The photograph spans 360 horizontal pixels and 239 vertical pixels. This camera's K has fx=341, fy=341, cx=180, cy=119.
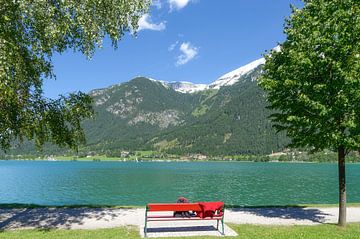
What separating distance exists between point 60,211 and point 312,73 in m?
18.1

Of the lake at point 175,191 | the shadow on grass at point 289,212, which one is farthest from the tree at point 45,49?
the lake at point 175,191

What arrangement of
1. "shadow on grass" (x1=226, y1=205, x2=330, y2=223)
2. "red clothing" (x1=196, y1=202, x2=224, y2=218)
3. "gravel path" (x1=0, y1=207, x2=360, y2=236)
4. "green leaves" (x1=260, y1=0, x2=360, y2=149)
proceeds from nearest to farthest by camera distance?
"red clothing" (x1=196, y1=202, x2=224, y2=218) < "green leaves" (x1=260, y1=0, x2=360, y2=149) < "gravel path" (x1=0, y1=207, x2=360, y2=236) < "shadow on grass" (x1=226, y1=205, x2=330, y2=223)

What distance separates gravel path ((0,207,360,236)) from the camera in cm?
1861

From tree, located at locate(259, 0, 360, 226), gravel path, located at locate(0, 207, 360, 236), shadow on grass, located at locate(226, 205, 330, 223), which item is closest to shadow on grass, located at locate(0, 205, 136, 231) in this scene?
gravel path, located at locate(0, 207, 360, 236)

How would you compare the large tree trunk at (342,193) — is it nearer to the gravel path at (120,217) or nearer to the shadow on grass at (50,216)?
the gravel path at (120,217)

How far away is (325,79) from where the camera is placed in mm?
19172

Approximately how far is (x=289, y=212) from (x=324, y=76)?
9561 millimetres

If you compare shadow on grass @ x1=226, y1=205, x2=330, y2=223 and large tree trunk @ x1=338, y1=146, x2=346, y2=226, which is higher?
large tree trunk @ x1=338, y1=146, x2=346, y2=226

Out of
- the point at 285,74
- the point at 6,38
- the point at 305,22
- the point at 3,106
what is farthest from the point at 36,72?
the point at 305,22

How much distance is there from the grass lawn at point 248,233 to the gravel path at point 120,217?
1.06 meters

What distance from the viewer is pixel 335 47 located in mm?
18688

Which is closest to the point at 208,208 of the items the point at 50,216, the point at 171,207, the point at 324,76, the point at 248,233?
the point at 171,207

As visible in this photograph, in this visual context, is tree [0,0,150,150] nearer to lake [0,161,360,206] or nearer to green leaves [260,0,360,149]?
green leaves [260,0,360,149]

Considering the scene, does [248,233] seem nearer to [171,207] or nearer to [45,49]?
[171,207]
